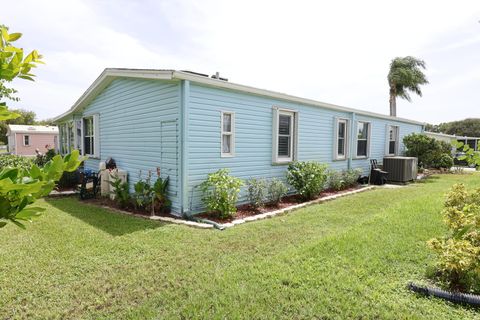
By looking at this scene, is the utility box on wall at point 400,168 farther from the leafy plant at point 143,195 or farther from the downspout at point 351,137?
the leafy plant at point 143,195

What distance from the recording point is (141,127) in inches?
289

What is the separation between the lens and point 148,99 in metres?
7.02

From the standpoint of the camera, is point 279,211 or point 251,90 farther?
point 251,90

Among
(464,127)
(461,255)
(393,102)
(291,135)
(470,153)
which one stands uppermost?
(393,102)

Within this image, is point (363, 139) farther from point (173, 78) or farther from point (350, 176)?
point (173, 78)

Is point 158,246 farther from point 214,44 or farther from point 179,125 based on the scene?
point 214,44

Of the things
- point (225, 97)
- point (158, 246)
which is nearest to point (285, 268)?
point (158, 246)

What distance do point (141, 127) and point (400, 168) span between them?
34.1 feet

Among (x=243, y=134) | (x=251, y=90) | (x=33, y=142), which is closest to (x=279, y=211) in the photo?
(x=243, y=134)

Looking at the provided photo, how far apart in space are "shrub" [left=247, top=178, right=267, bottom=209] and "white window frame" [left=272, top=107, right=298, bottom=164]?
4.29ft

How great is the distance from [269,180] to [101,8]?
229 inches

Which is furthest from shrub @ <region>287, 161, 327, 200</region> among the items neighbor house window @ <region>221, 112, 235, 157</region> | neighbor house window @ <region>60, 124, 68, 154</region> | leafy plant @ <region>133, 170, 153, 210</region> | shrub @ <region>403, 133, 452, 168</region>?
neighbor house window @ <region>60, 124, 68, 154</region>

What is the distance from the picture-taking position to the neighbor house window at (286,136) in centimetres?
841

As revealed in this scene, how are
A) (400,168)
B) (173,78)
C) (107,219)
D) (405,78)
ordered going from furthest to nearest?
1. (405,78)
2. (400,168)
3. (107,219)
4. (173,78)
